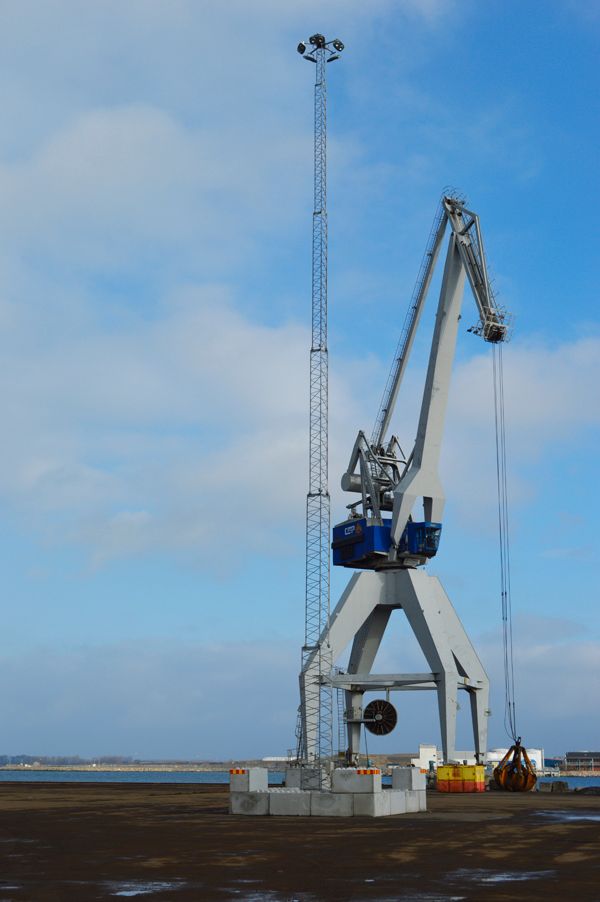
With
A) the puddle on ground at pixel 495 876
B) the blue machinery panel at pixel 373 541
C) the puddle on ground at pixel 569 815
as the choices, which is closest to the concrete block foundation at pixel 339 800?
the puddle on ground at pixel 569 815

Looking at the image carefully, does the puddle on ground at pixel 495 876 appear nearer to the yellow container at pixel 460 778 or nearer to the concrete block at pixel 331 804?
the concrete block at pixel 331 804

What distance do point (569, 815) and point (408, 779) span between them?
6.25 metres

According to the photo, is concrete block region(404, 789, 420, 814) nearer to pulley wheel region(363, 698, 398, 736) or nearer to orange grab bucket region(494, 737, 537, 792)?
orange grab bucket region(494, 737, 537, 792)

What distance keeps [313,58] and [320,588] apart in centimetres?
4427

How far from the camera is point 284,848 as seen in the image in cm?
2405

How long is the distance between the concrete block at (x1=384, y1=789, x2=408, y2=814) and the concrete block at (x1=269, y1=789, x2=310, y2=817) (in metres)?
3.04

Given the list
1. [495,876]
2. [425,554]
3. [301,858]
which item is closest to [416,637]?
[425,554]

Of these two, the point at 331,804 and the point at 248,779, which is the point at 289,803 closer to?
the point at 331,804

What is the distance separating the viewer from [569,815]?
1561 inches

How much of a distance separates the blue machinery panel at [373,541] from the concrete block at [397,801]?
35.8m

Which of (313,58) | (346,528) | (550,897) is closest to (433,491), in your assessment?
(346,528)

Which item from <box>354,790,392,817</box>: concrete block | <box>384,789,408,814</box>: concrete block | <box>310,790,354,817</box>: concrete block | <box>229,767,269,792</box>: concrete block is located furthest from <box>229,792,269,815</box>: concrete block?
<box>384,789,408,814</box>: concrete block

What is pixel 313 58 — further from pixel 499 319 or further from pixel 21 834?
pixel 21 834

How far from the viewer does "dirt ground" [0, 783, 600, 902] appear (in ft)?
54.6
